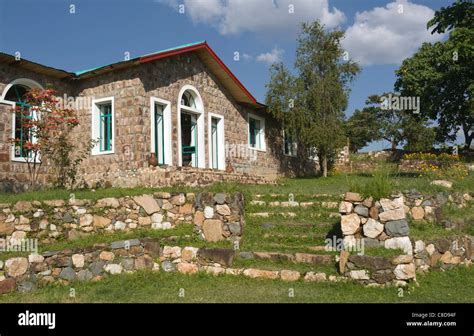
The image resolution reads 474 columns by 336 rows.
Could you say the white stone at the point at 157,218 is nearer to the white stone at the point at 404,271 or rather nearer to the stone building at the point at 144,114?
the stone building at the point at 144,114

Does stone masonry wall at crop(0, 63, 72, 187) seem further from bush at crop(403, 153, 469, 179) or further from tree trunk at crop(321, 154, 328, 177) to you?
tree trunk at crop(321, 154, 328, 177)

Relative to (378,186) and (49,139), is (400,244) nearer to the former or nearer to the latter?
(378,186)

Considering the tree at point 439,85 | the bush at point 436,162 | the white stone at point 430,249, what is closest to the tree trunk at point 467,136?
the tree at point 439,85

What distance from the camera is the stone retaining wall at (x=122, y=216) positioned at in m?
9.39

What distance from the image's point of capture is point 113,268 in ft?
29.1

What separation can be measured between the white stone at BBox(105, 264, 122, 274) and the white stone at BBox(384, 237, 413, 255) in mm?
4846

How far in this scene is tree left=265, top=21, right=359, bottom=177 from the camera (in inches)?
808

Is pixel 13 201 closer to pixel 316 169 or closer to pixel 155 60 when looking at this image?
pixel 155 60

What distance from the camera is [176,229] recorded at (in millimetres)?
10062

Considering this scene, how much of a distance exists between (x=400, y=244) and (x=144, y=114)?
8.98 m

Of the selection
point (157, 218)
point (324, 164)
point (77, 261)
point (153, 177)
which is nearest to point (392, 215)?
point (157, 218)
